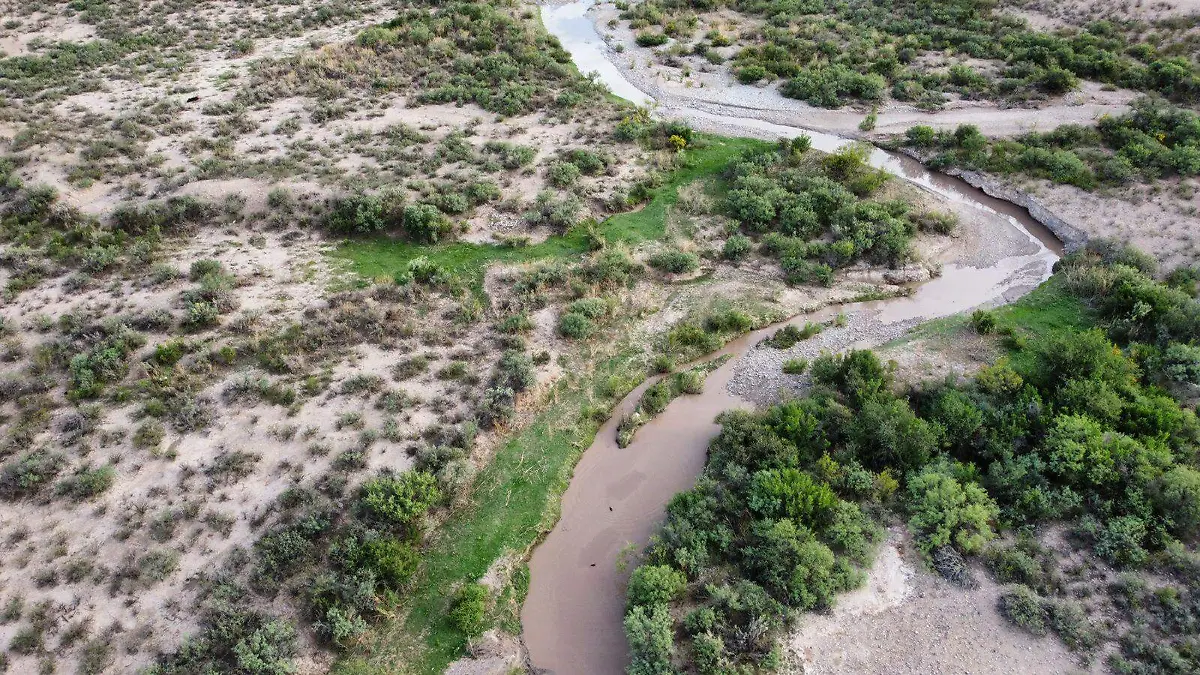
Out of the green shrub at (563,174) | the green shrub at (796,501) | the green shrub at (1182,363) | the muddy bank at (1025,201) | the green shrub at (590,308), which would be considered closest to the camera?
the green shrub at (796,501)

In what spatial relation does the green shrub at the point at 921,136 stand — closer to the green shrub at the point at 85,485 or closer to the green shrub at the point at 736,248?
the green shrub at the point at 736,248

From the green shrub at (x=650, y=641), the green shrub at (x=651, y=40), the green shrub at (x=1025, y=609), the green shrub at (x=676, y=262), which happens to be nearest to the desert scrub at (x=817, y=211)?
the green shrub at (x=676, y=262)

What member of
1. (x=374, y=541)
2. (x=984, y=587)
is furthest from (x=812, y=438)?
(x=374, y=541)

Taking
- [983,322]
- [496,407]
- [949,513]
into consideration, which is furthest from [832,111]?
[496,407]

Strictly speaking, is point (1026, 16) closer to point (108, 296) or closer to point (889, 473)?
point (889, 473)

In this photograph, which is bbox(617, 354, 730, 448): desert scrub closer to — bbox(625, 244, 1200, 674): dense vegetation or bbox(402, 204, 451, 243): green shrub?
bbox(625, 244, 1200, 674): dense vegetation
